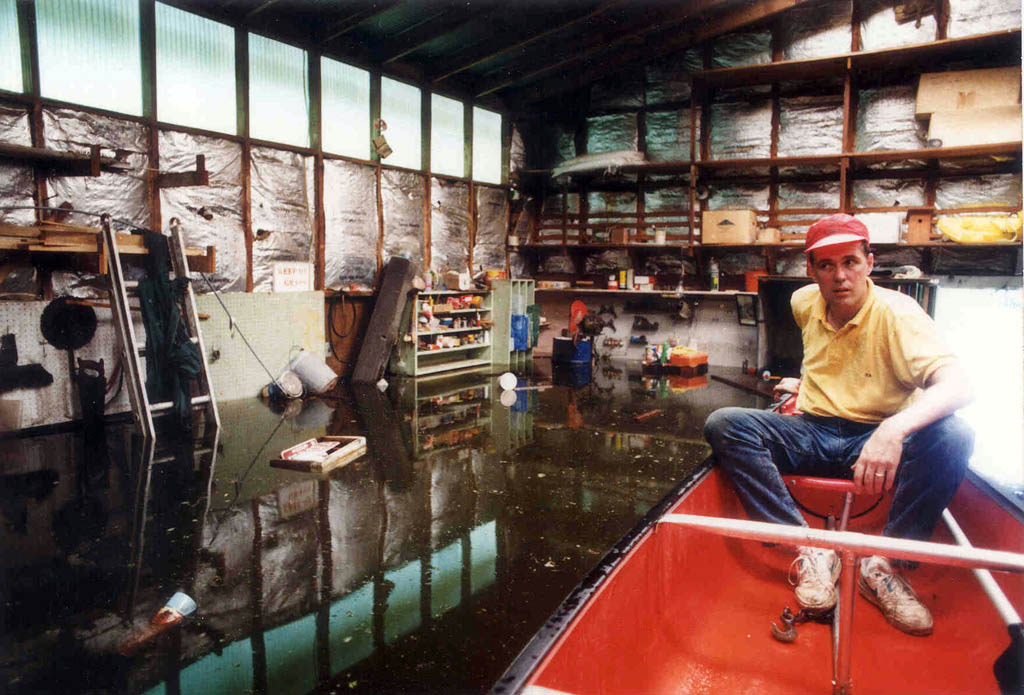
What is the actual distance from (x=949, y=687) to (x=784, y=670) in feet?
1.23

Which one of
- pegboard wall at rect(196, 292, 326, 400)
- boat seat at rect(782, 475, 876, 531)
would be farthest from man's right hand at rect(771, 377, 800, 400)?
pegboard wall at rect(196, 292, 326, 400)

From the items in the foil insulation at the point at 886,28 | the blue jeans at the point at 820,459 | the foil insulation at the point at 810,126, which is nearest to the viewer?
the blue jeans at the point at 820,459

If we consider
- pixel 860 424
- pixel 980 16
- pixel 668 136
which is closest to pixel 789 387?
pixel 860 424

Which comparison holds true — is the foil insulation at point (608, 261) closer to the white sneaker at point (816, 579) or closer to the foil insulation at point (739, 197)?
the foil insulation at point (739, 197)

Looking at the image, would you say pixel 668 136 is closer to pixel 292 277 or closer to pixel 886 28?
pixel 886 28

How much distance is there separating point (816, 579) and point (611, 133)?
8575mm

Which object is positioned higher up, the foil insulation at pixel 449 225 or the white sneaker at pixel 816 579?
the foil insulation at pixel 449 225

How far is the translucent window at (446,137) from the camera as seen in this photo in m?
8.62

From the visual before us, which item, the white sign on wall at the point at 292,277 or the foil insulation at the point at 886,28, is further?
the foil insulation at the point at 886,28

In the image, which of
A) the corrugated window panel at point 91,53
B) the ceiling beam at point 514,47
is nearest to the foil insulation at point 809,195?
the ceiling beam at point 514,47

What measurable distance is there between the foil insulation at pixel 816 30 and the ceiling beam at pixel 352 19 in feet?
17.0

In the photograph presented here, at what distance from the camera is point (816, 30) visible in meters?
8.21

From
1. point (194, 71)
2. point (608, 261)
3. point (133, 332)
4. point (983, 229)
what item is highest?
point (194, 71)

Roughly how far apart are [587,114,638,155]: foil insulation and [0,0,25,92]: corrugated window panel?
6626 mm
